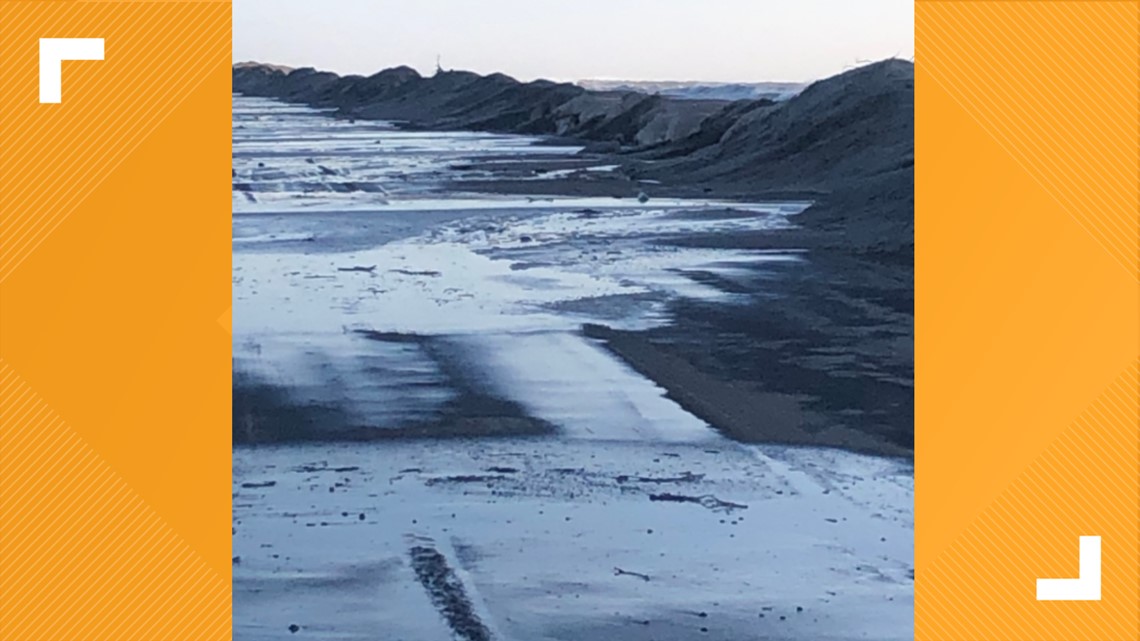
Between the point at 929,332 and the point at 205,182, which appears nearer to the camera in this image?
the point at 205,182

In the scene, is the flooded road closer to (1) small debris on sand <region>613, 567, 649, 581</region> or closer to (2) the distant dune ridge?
(1) small debris on sand <region>613, 567, 649, 581</region>

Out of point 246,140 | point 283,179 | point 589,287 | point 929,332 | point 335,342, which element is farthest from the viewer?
point 246,140

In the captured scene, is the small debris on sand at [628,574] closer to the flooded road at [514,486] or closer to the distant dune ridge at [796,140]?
the flooded road at [514,486]

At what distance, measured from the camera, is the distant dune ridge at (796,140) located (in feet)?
59.1

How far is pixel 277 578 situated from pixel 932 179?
105 inches

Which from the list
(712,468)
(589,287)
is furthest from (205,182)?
(589,287)

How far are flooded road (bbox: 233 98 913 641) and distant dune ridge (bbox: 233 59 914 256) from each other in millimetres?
5084

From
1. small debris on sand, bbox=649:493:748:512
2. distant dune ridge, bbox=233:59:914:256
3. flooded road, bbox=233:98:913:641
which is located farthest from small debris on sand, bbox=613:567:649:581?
distant dune ridge, bbox=233:59:914:256

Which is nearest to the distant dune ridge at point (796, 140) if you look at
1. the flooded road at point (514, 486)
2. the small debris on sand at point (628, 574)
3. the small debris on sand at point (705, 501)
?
the flooded road at point (514, 486)

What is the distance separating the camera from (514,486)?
6.94 meters

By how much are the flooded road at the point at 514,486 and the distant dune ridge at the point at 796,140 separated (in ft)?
16.7

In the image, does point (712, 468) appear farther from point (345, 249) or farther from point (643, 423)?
point (345, 249)

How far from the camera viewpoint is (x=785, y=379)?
30.2ft

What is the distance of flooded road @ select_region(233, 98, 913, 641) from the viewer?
546cm
